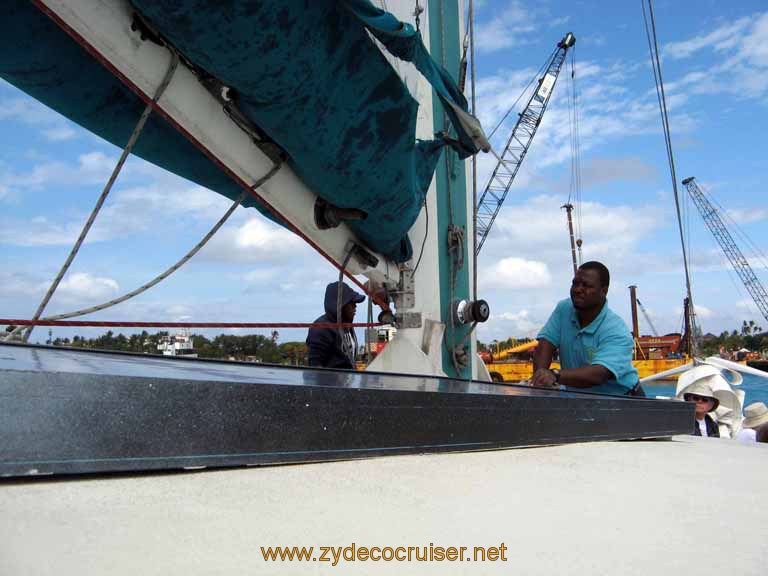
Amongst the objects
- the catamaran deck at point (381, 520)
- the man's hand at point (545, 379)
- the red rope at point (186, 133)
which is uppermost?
the red rope at point (186, 133)

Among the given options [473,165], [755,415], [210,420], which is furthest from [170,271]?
[755,415]

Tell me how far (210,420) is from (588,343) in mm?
2081

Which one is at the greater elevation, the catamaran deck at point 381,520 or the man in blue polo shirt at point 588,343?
the man in blue polo shirt at point 588,343

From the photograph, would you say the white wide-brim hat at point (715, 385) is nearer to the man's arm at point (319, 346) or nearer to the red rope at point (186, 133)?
the red rope at point (186, 133)

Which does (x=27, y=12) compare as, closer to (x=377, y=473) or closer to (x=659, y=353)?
(x=377, y=473)

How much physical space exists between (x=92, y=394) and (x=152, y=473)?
6.2 inches

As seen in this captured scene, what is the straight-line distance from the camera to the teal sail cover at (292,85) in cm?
171

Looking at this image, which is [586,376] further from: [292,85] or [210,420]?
[210,420]

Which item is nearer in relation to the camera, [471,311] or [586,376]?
[586,376]

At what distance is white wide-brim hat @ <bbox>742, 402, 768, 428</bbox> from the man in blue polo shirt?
148 cm

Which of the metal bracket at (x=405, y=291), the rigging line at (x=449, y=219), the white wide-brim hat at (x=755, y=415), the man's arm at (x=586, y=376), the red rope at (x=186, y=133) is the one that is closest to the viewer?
the red rope at (x=186, y=133)

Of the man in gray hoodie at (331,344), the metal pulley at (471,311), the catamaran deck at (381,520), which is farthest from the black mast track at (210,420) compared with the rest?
the man in gray hoodie at (331,344)

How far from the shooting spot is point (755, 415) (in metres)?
3.74

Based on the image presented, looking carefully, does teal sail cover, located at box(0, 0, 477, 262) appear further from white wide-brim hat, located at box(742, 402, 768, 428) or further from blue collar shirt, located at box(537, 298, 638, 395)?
white wide-brim hat, located at box(742, 402, 768, 428)
